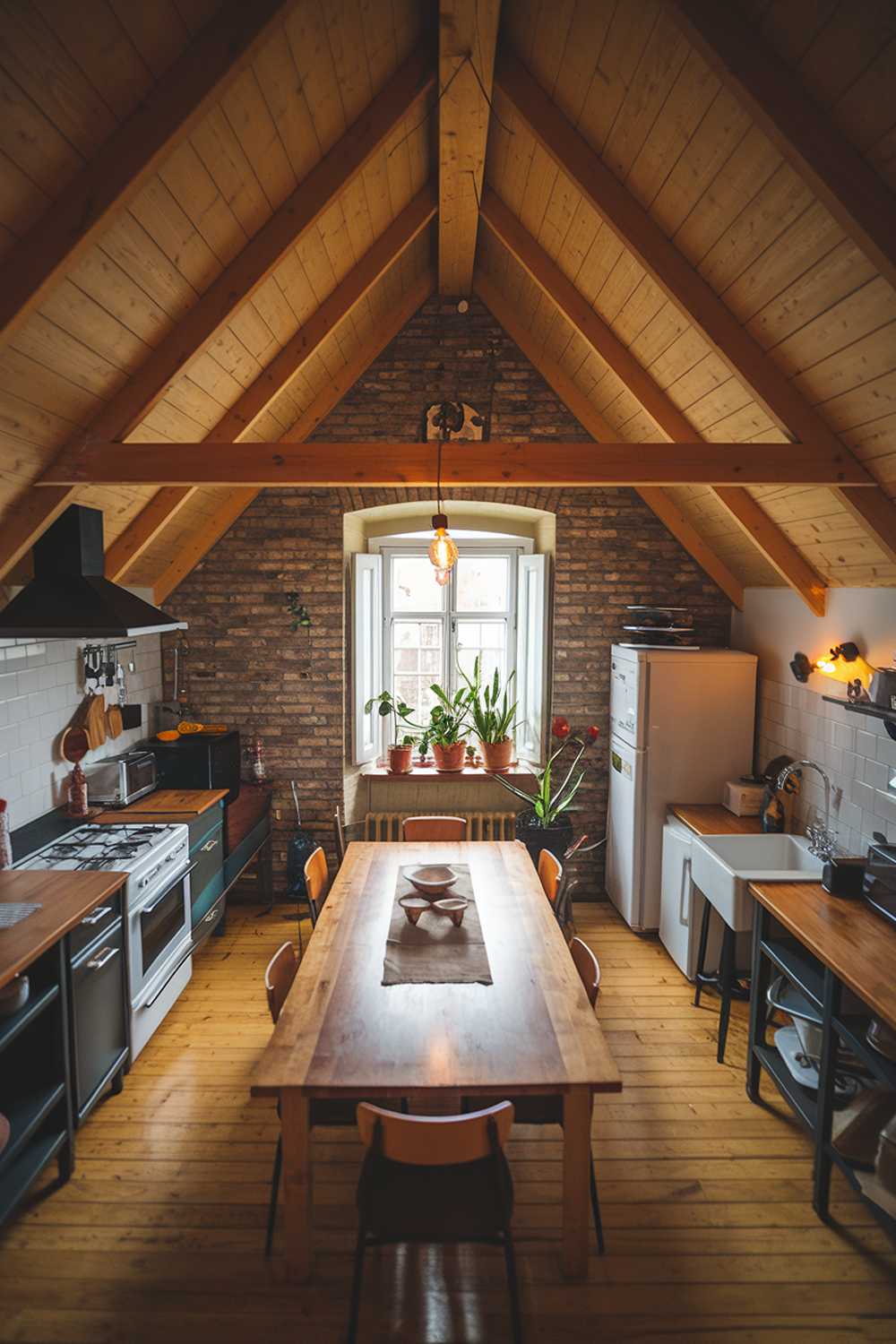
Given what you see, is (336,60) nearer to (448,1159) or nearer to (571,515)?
(571,515)

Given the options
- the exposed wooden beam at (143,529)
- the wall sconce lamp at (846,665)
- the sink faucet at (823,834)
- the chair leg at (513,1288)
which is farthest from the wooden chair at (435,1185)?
the exposed wooden beam at (143,529)

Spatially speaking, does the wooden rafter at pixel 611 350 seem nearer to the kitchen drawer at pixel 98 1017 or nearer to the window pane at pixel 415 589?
the window pane at pixel 415 589

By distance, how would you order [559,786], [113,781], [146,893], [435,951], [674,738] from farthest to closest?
[559,786]
[674,738]
[113,781]
[146,893]
[435,951]

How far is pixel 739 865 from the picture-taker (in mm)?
4395

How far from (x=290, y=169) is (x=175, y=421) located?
1412mm

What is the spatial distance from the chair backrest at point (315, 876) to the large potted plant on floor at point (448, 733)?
1.90 m

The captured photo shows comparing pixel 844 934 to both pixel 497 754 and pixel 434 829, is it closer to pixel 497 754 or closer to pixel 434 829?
pixel 434 829

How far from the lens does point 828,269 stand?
2.68 metres

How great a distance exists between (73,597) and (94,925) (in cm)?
155

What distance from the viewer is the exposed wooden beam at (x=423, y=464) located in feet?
11.5

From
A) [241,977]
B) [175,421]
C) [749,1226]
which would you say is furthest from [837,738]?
[175,421]

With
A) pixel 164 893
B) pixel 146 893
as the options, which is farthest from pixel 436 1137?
pixel 164 893

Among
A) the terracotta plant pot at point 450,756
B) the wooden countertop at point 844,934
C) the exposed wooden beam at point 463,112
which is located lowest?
the wooden countertop at point 844,934

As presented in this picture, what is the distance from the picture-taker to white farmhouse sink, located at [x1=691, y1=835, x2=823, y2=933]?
12.5ft
